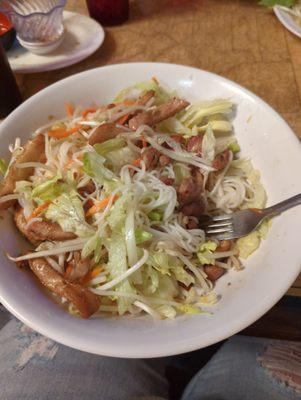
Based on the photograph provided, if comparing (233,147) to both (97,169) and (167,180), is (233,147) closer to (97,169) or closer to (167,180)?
(167,180)

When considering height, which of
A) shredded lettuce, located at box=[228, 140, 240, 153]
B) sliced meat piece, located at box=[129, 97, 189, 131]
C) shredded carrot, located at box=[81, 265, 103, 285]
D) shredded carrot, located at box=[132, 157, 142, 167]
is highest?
sliced meat piece, located at box=[129, 97, 189, 131]

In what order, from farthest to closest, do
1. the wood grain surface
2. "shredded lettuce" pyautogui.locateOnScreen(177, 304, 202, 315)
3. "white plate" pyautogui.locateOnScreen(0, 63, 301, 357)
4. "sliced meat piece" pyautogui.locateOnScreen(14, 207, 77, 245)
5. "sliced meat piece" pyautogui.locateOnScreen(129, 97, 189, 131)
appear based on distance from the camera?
the wood grain surface, "sliced meat piece" pyautogui.locateOnScreen(129, 97, 189, 131), "sliced meat piece" pyautogui.locateOnScreen(14, 207, 77, 245), "shredded lettuce" pyautogui.locateOnScreen(177, 304, 202, 315), "white plate" pyautogui.locateOnScreen(0, 63, 301, 357)

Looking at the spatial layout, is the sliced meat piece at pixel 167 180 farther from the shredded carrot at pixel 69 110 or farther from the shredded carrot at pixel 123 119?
the shredded carrot at pixel 69 110

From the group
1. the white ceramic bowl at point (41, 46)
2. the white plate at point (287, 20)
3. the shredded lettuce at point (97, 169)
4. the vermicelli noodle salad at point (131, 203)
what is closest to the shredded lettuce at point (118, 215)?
the vermicelli noodle salad at point (131, 203)

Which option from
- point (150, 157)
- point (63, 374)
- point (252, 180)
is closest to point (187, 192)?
point (150, 157)

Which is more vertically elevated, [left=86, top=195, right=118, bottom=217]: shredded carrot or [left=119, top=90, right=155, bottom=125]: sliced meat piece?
[left=119, top=90, right=155, bottom=125]: sliced meat piece

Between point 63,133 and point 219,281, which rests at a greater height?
point 63,133

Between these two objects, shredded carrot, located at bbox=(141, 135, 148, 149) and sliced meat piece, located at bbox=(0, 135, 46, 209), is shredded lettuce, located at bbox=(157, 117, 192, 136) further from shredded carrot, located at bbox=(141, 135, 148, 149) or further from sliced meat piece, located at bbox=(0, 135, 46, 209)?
sliced meat piece, located at bbox=(0, 135, 46, 209)

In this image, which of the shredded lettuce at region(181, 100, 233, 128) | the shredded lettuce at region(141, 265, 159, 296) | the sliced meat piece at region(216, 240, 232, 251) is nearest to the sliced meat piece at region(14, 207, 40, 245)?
the shredded lettuce at region(141, 265, 159, 296)
